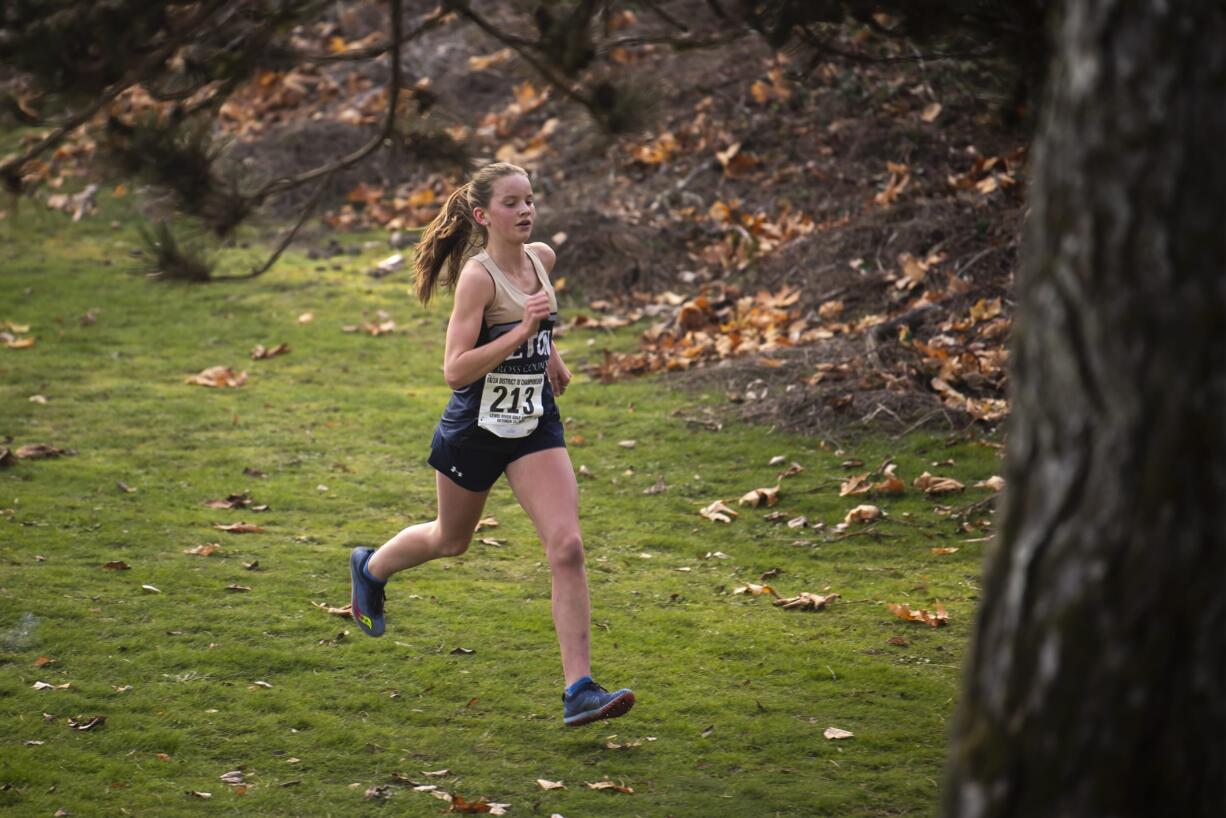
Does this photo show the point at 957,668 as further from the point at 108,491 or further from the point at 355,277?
the point at 355,277

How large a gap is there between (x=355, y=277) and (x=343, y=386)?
3.05 metres

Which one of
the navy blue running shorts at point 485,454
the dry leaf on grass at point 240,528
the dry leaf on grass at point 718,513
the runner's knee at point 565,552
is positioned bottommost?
the dry leaf on grass at point 718,513

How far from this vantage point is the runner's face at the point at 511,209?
5203mm

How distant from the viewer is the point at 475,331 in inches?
200

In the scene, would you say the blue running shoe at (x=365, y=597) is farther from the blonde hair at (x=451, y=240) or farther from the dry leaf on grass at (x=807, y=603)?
the dry leaf on grass at (x=807, y=603)

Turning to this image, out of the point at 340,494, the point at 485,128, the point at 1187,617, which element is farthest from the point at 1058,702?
the point at 485,128

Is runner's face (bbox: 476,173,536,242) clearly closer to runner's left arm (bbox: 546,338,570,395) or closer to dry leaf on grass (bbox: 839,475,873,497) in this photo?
runner's left arm (bbox: 546,338,570,395)

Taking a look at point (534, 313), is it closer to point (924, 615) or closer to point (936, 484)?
point (924, 615)

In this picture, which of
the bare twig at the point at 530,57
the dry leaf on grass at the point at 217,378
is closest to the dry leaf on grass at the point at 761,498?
the bare twig at the point at 530,57

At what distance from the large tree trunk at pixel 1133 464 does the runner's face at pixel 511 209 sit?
3.20 m

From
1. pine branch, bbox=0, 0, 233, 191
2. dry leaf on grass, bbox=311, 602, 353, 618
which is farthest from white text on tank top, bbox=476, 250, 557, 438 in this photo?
dry leaf on grass, bbox=311, 602, 353, 618

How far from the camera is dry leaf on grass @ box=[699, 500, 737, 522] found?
25.5 ft

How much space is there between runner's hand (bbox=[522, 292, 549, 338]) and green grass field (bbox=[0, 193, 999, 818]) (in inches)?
59.5

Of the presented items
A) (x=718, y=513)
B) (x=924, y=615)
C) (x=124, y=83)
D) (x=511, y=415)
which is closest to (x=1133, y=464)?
(x=511, y=415)
